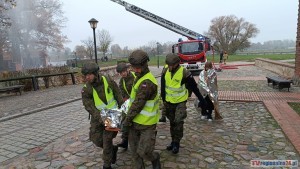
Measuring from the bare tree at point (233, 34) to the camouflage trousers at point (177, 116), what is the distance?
199 feet

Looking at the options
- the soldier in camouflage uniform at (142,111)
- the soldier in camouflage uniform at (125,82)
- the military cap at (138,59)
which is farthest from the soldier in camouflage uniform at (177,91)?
the military cap at (138,59)

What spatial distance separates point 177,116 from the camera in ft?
14.0

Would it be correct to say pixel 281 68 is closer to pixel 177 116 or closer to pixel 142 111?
pixel 177 116

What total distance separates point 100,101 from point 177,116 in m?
1.37

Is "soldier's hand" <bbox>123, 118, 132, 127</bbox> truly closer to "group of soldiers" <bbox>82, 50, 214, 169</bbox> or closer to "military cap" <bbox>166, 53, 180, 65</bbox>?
"group of soldiers" <bbox>82, 50, 214, 169</bbox>

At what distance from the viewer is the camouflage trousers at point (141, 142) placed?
3266 millimetres

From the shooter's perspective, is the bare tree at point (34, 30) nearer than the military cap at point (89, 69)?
No

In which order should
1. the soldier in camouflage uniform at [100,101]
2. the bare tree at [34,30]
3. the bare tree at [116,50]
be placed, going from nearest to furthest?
1. the soldier in camouflage uniform at [100,101]
2. the bare tree at [34,30]
3. the bare tree at [116,50]

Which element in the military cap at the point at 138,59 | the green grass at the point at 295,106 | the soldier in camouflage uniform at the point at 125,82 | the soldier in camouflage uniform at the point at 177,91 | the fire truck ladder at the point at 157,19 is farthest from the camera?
the fire truck ladder at the point at 157,19

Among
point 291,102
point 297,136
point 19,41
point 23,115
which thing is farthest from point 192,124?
point 19,41

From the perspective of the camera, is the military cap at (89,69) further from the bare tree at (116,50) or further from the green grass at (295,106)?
the bare tree at (116,50)

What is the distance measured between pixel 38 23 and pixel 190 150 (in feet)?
134

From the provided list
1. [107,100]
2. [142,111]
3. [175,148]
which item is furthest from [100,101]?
[175,148]

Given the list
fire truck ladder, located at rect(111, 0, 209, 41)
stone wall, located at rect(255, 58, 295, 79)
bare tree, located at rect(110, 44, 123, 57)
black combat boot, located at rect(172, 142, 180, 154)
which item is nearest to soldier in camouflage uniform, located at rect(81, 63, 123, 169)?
black combat boot, located at rect(172, 142, 180, 154)
